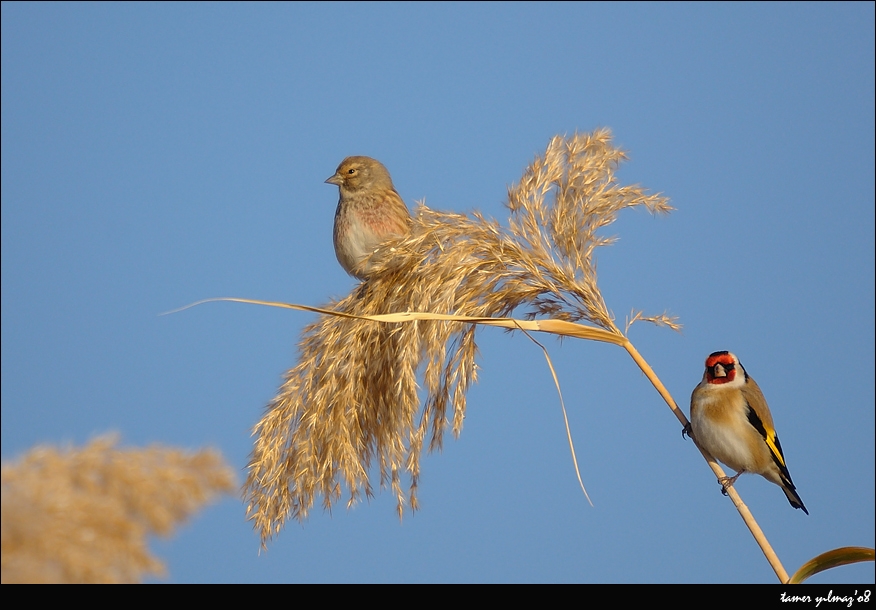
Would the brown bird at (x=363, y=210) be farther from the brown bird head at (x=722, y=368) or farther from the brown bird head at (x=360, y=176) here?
the brown bird head at (x=722, y=368)

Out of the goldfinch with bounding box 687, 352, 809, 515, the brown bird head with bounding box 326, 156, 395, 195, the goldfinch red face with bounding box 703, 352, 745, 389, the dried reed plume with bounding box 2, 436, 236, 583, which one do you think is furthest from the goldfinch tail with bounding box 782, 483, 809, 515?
the brown bird head with bounding box 326, 156, 395, 195

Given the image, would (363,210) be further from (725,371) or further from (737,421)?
(737,421)

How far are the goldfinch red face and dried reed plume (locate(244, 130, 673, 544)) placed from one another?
3.54 feet

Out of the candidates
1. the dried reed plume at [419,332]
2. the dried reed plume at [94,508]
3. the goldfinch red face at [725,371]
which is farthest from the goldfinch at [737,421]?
the dried reed plume at [94,508]

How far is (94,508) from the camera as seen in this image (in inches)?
102

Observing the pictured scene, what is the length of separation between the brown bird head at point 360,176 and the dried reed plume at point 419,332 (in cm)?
257

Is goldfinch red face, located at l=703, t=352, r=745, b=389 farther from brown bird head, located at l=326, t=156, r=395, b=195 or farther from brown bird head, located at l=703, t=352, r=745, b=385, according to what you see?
brown bird head, located at l=326, t=156, r=395, b=195

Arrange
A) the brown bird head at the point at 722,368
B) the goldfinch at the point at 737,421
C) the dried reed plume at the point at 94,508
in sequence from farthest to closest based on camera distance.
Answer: the brown bird head at the point at 722,368
the goldfinch at the point at 737,421
the dried reed plume at the point at 94,508

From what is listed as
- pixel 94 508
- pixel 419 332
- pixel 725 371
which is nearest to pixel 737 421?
pixel 725 371

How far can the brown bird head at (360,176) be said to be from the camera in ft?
18.6

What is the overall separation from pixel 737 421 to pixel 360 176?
9.48ft

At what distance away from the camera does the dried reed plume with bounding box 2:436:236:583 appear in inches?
95.6
